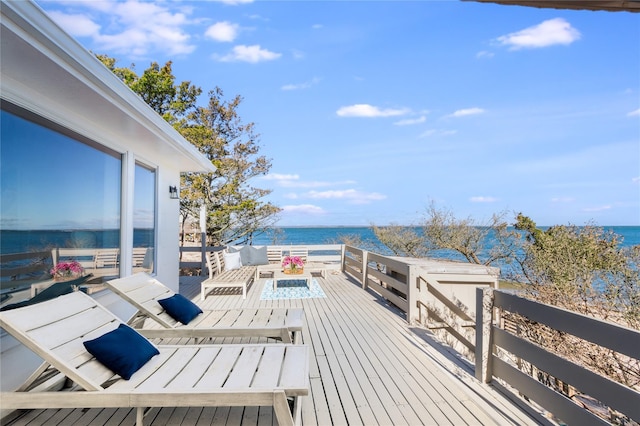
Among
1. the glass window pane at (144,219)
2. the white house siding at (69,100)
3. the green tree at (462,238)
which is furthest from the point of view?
the green tree at (462,238)

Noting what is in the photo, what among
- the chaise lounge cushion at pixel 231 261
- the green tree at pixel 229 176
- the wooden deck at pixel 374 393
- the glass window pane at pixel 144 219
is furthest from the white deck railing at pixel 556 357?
the green tree at pixel 229 176

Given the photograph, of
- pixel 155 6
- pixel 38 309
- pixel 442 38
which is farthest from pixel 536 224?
pixel 38 309

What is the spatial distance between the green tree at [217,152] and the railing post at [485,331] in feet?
37.0

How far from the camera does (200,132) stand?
42.3ft

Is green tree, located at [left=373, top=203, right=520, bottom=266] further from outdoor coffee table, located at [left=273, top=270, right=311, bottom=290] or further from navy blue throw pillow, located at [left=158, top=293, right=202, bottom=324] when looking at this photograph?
navy blue throw pillow, located at [left=158, top=293, right=202, bottom=324]

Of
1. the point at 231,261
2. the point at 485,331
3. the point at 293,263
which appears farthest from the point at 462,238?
the point at 485,331

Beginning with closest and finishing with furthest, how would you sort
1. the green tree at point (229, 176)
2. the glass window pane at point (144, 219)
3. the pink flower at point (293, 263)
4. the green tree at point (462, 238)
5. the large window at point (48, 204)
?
the large window at point (48, 204)
the glass window pane at point (144, 219)
the pink flower at point (293, 263)
the green tree at point (462, 238)
the green tree at point (229, 176)

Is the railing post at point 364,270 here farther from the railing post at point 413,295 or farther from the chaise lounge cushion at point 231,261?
the chaise lounge cushion at point 231,261

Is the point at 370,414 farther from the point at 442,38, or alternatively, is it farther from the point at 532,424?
the point at 442,38

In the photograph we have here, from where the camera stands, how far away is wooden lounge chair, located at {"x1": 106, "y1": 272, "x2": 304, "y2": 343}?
311 centimetres

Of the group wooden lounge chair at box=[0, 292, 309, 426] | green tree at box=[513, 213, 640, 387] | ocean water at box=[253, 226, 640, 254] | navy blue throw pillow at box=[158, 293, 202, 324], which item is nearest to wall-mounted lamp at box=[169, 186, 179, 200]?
navy blue throw pillow at box=[158, 293, 202, 324]

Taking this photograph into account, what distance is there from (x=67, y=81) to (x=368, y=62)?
30.3 feet

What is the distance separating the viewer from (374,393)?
2660mm

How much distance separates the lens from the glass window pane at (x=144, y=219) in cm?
450
